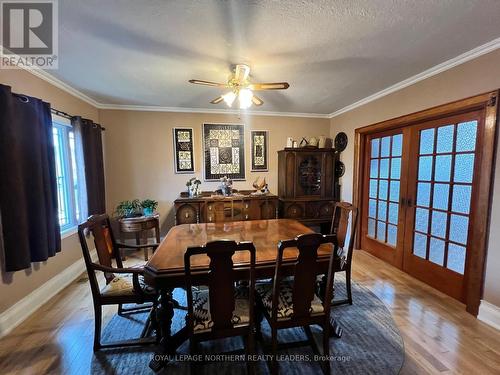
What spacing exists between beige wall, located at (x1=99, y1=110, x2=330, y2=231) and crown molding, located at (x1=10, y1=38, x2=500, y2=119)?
0.26ft

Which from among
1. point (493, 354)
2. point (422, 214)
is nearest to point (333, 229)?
point (422, 214)

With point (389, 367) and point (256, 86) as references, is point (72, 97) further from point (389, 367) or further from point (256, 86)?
point (389, 367)

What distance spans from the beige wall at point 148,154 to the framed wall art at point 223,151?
0.31 ft

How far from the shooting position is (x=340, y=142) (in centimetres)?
409

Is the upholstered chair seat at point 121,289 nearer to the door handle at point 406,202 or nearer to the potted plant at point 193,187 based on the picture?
the potted plant at point 193,187

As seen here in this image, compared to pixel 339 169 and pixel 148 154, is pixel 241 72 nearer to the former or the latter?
pixel 148 154

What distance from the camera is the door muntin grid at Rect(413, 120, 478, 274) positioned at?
7.43 ft

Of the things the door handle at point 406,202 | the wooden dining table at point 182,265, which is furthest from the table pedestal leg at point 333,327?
the door handle at point 406,202

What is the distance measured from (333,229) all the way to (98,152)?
11.3 ft

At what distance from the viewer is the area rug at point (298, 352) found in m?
1.56

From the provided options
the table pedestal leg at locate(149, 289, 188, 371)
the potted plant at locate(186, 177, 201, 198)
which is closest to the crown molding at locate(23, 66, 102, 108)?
the potted plant at locate(186, 177, 201, 198)

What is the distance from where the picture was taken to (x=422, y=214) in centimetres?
274

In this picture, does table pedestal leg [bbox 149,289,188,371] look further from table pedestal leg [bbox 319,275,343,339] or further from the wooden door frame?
the wooden door frame

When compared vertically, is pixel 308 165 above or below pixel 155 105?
below
